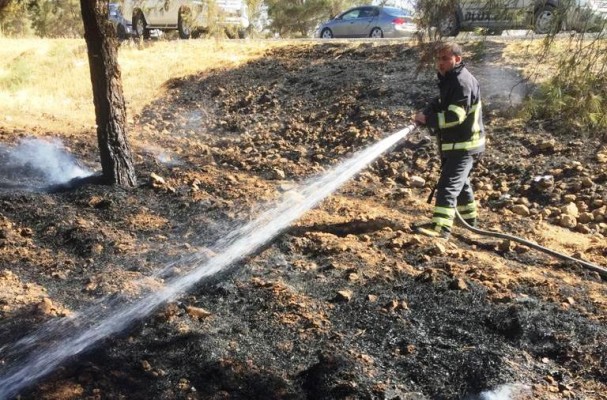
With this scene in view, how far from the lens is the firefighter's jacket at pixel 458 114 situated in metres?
4.96

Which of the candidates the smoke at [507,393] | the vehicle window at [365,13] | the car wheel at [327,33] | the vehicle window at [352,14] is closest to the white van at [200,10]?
the smoke at [507,393]

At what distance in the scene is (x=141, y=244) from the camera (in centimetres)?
523

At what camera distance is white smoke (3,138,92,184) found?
7.22 m

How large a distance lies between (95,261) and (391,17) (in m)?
13.6

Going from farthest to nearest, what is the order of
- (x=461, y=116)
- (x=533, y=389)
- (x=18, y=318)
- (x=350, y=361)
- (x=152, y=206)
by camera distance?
(x=152, y=206)
(x=461, y=116)
(x=18, y=318)
(x=350, y=361)
(x=533, y=389)

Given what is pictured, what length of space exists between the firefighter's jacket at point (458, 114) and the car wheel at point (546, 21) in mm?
659

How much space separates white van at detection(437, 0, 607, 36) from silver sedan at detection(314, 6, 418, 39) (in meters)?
10.8

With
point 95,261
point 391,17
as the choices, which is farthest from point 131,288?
point 391,17

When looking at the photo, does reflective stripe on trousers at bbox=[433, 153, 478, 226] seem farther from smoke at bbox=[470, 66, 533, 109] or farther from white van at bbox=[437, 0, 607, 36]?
smoke at bbox=[470, 66, 533, 109]

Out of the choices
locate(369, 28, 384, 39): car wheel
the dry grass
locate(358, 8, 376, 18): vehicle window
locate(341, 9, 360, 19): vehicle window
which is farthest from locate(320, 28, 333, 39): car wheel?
the dry grass

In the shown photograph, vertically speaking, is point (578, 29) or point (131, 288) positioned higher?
point (578, 29)

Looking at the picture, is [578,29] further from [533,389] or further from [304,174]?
[304,174]

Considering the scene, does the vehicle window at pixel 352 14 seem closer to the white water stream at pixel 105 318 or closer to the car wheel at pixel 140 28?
the car wheel at pixel 140 28

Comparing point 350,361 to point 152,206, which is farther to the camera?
point 152,206
